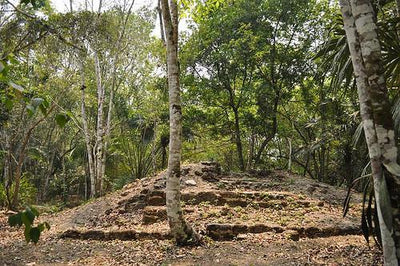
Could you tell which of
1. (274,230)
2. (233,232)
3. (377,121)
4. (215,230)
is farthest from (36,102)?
(274,230)

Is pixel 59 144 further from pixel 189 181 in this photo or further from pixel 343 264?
pixel 343 264

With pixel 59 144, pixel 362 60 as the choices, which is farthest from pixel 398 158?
pixel 59 144

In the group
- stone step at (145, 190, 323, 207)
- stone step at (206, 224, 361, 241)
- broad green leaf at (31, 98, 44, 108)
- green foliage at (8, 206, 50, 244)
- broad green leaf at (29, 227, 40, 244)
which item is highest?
broad green leaf at (31, 98, 44, 108)

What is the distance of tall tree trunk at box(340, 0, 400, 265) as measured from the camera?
273 centimetres

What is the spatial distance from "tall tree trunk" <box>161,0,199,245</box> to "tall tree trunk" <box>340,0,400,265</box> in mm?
3722

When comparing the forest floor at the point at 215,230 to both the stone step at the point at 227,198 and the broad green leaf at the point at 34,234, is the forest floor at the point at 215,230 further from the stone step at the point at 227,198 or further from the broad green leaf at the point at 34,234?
the broad green leaf at the point at 34,234

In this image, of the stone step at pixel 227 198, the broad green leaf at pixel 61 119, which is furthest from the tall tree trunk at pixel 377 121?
the stone step at pixel 227 198

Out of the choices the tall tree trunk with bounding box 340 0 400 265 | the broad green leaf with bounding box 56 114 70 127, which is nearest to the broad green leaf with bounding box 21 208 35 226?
the broad green leaf with bounding box 56 114 70 127

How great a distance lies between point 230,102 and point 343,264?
10.4m

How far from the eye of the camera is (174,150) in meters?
6.18

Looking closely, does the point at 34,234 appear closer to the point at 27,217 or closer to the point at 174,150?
the point at 27,217

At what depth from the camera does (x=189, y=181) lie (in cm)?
1116

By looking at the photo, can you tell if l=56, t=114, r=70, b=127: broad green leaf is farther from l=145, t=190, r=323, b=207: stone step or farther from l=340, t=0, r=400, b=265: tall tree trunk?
l=145, t=190, r=323, b=207: stone step

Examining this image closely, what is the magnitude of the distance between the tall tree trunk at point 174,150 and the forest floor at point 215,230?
334mm
